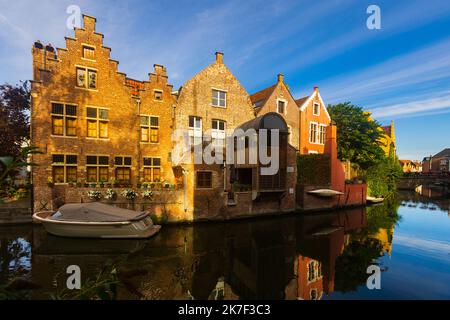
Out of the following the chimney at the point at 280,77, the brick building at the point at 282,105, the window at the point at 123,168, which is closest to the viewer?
the window at the point at 123,168

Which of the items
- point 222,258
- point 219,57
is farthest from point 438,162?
point 222,258

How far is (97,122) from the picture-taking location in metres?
16.9

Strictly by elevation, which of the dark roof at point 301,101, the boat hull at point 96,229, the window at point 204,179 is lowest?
the boat hull at point 96,229

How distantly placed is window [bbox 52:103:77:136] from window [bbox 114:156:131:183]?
3577mm

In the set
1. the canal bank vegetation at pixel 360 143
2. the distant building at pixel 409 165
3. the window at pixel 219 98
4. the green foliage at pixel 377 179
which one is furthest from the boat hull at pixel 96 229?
the distant building at pixel 409 165

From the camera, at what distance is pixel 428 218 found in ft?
65.4

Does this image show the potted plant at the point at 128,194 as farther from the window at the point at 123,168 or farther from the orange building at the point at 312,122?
the orange building at the point at 312,122

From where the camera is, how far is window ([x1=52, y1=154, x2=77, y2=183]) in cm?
1558

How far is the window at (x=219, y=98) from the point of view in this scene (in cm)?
2116

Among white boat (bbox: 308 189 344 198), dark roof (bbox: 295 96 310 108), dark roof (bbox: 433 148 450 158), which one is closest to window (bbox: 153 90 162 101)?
white boat (bbox: 308 189 344 198)

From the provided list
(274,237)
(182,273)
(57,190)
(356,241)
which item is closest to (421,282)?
(356,241)

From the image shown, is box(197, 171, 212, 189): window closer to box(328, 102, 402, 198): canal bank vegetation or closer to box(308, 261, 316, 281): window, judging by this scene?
box(308, 261, 316, 281): window

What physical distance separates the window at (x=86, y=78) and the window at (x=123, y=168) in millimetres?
5865

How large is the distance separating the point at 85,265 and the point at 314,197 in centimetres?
1892
